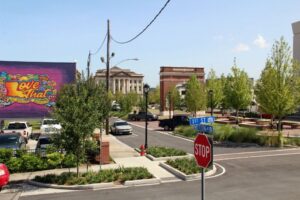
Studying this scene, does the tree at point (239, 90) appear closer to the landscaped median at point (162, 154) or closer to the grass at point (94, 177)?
the landscaped median at point (162, 154)

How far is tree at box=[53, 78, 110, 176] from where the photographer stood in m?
13.8

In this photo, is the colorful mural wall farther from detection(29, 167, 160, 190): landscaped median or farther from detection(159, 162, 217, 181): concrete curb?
detection(29, 167, 160, 190): landscaped median

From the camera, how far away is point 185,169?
51.0 ft

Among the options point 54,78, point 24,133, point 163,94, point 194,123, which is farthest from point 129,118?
point 194,123

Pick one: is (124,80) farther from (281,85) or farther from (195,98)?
(281,85)

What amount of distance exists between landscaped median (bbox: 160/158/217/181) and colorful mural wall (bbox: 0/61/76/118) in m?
21.1

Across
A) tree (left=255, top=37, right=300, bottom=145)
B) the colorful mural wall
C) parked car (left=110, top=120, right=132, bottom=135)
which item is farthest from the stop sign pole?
the colorful mural wall

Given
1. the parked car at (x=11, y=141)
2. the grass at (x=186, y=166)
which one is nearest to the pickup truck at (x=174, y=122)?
the grass at (x=186, y=166)

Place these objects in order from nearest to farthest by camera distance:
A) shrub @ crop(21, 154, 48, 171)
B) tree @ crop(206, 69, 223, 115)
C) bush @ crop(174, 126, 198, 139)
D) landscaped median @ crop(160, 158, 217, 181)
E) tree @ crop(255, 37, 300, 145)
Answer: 1. landscaped median @ crop(160, 158, 217, 181)
2. shrub @ crop(21, 154, 48, 171)
3. tree @ crop(255, 37, 300, 145)
4. bush @ crop(174, 126, 198, 139)
5. tree @ crop(206, 69, 223, 115)

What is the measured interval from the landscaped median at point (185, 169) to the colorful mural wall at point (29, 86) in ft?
69.2

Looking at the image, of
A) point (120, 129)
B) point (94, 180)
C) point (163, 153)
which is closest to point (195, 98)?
point (120, 129)

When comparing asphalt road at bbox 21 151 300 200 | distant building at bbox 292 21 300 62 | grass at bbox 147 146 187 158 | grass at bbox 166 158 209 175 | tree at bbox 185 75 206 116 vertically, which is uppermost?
distant building at bbox 292 21 300 62

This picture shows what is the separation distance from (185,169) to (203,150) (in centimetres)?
989

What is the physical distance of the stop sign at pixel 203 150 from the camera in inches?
227
